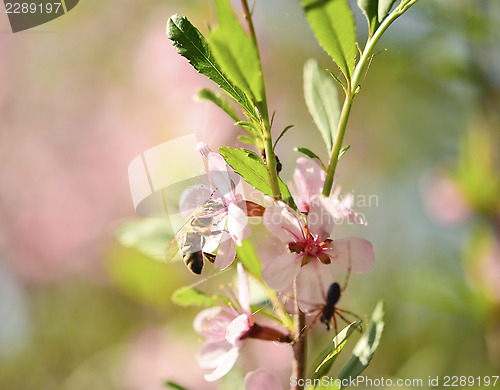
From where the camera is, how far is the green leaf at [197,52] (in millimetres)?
527

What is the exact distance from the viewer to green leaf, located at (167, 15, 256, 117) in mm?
527

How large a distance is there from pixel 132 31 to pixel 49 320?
1339mm

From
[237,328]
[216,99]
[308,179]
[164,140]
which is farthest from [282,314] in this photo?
[164,140]

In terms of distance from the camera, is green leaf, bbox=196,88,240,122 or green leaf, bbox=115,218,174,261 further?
green leaf, bbox=115,218,174,261

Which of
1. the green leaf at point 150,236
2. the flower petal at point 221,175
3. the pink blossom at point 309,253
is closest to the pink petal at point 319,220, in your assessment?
the pink blossom at point 309,253

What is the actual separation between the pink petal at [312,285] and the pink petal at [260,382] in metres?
0.13

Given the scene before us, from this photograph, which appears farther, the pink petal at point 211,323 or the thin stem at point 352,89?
the pink petal at point 211,323

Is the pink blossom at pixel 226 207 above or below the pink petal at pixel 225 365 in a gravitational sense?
above

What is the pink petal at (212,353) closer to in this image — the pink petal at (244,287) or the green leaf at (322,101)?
the pink petal at (244,287)

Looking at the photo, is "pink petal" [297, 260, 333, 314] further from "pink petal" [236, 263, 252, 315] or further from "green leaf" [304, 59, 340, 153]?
"green leaf" [304, 59, 340, 153]

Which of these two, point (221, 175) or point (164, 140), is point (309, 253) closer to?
point (221, 175)

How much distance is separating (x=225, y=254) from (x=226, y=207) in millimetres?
66

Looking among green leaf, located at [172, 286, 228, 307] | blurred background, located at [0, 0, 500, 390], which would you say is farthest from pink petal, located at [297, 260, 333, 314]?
blurred background, located at [0, 0, 500, 390]

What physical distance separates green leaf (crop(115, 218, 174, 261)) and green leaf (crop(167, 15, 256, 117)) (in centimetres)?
32
